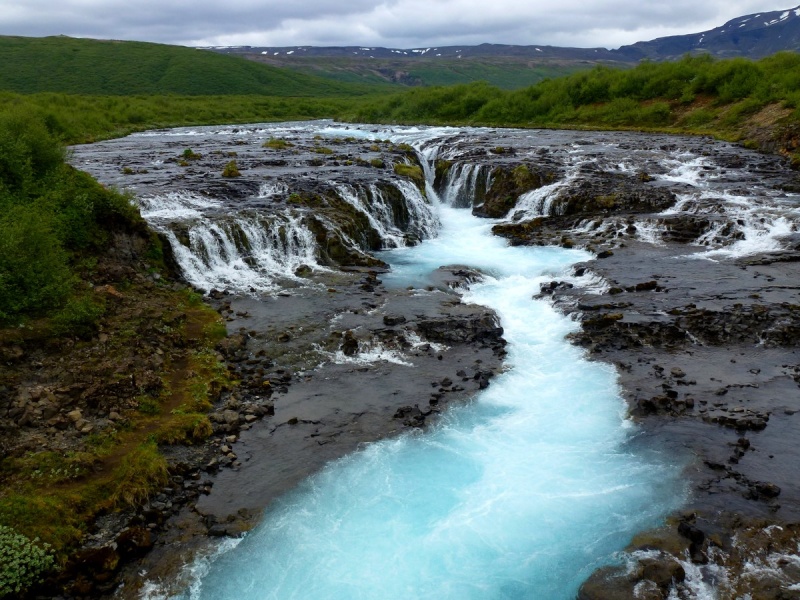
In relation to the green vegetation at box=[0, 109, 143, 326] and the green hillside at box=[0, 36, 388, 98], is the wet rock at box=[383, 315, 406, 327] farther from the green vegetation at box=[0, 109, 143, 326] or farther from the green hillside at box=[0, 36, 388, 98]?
the green hillside at box=[0, 36, 388, 98]

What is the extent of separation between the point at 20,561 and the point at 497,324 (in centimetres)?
1568

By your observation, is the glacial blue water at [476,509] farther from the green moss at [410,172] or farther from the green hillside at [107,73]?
the green hillside at [107,73]

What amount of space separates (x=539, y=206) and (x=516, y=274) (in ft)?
38.7

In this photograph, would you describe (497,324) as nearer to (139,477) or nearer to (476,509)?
(476,509)

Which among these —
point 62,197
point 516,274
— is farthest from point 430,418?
point 62,197

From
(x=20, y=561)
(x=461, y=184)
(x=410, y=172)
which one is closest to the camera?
(x=20, y=561)

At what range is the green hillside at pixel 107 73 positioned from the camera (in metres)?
154

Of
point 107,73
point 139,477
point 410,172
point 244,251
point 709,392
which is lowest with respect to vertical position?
point 709,392

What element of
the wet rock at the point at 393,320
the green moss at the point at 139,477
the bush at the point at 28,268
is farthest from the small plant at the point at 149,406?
the wet rock at the point at 393,320

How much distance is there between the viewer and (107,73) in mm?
170750

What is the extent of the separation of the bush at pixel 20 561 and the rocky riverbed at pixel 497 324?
1493 millimetres

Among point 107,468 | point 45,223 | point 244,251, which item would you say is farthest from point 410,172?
point 107,468

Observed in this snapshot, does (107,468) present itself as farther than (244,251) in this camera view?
No

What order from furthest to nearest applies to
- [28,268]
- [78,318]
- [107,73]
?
[107,73], [78,318], [28,268]
